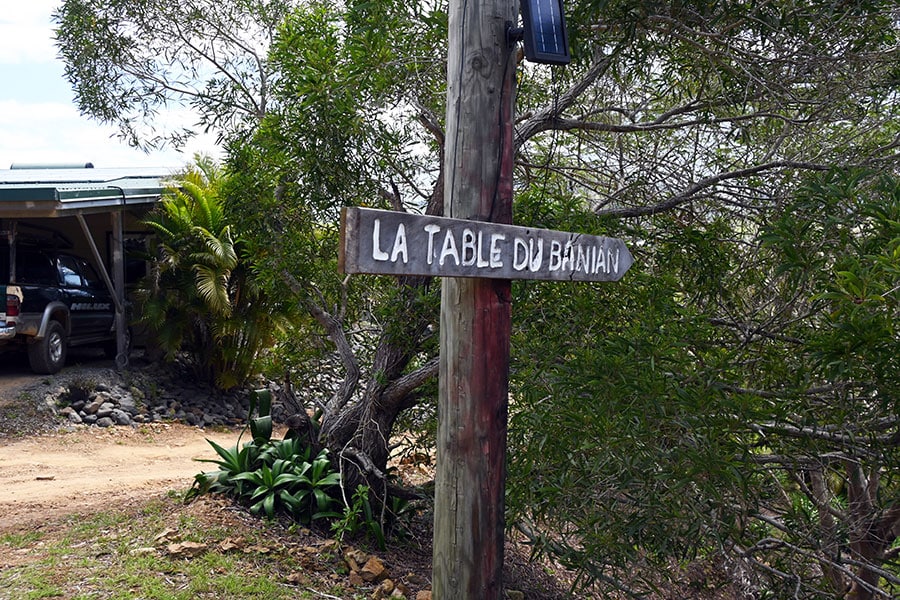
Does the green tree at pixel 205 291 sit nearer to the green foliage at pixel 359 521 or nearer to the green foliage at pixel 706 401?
the green foliage at pixel 359 521

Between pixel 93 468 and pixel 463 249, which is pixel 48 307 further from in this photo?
pixel 463 249

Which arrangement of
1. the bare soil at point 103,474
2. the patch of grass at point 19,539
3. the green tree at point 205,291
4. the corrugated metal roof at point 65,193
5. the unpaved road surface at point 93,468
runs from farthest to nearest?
the green tree at point 205,291, the corrugated metal roof at point 65,193, the unpaved road surface at point 93,468, the bare soil at point 103,474, the patch of grass at point 19,539

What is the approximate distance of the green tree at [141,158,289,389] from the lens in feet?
42.9

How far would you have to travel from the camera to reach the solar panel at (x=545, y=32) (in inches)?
137

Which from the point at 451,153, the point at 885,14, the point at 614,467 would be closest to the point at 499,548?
the point at 614,467

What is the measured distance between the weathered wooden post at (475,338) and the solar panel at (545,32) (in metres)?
0.17

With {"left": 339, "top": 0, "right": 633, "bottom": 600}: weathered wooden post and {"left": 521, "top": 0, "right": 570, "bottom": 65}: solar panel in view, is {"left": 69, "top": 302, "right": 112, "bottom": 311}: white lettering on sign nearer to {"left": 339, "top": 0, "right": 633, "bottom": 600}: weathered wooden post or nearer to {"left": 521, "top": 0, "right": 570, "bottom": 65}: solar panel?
{"left": 339, "top": 0, "right": 633, "bottom": 600}: weathered wooden post

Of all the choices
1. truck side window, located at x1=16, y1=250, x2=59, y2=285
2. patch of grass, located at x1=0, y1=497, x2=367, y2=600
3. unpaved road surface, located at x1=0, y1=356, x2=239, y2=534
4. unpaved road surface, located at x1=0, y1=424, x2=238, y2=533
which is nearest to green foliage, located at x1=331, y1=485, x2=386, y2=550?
patch of grass, located at x1=0, y1=497, x2=367, y2=600

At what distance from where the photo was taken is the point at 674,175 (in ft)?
21.5

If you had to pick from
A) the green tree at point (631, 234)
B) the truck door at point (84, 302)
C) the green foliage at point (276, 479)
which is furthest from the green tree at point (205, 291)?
the green foliage at point (276, 479)

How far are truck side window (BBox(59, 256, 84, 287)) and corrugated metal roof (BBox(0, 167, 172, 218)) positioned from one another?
4.04 feet

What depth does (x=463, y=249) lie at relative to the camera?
10.4 ft

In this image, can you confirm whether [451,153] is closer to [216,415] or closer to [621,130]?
[621,130]

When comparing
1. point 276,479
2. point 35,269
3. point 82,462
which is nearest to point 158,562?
point 276,479
